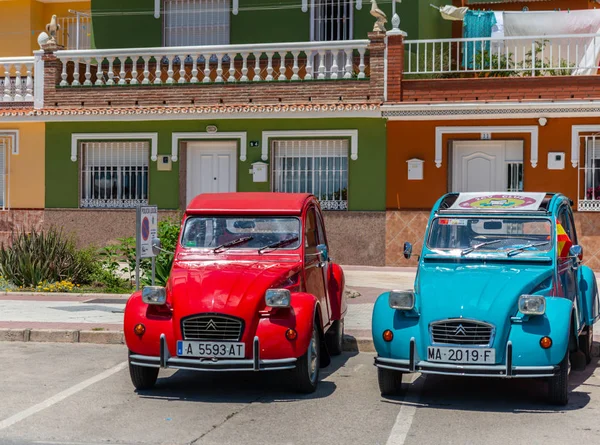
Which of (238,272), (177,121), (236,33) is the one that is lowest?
(238,272)

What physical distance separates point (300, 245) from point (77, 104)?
47.1 ft

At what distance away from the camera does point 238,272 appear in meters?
9.13

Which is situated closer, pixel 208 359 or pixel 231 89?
pixel 208 359

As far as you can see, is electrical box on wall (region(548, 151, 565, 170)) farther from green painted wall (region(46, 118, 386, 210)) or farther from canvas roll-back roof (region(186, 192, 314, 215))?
canvas roll-back roof (region(186, 192, 314, 215))

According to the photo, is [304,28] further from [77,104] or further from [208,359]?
[208,359]

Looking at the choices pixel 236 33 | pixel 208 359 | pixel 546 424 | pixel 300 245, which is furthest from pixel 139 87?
pixel 546 424

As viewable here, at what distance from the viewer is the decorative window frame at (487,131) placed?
20.4m

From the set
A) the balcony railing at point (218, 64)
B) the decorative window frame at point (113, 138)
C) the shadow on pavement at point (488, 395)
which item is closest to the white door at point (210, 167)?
the decorative window frame at point (113, 138)

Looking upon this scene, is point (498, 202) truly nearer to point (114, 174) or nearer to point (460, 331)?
point (460, 331)

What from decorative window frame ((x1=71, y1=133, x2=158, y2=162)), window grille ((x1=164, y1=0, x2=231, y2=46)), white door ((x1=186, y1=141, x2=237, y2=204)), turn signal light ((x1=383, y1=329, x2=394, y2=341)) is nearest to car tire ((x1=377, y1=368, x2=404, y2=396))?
turn signal light ((x1=383, y1=329, x2=394, y2=341))

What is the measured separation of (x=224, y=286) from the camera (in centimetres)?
880

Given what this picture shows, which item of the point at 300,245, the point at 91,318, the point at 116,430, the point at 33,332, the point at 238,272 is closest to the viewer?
the point at 116,430

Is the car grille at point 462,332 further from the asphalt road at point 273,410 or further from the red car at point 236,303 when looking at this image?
the red car at point 236,303

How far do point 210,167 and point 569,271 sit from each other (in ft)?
44.7
